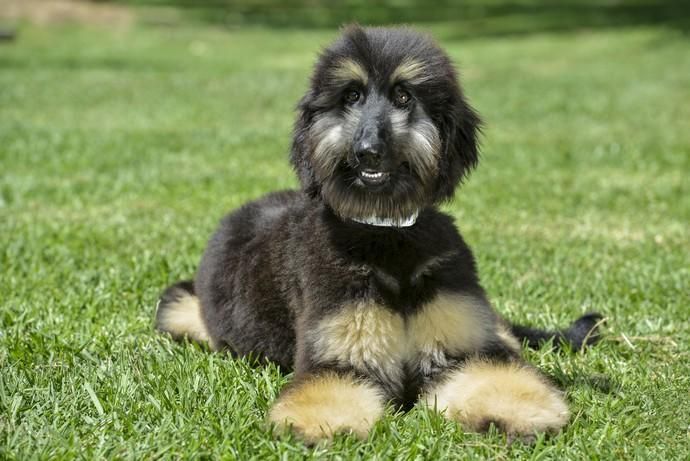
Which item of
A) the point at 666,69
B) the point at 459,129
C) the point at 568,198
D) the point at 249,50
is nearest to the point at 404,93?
A: the point at 459,129

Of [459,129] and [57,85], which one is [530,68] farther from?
[459,129]

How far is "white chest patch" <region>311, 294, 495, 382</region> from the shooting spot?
4184 mm

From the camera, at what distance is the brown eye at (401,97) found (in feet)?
13.6

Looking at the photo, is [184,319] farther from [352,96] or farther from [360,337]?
[352,96]

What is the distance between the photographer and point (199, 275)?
5656 mm

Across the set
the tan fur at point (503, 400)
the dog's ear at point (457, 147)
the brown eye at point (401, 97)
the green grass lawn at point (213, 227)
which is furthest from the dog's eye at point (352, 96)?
the tan fur at point (503, 400)

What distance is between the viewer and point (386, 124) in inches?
159

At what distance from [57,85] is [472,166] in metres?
14.6

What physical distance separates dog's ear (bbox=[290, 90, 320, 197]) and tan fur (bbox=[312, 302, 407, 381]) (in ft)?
1.97

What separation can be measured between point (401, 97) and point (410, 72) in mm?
116

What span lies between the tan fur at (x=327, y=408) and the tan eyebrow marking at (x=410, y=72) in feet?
4.30

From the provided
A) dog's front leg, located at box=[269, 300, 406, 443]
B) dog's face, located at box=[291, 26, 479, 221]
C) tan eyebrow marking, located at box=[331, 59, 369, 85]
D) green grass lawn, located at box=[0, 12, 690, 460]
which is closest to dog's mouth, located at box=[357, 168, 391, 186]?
dog's face, located at box=[291, 26, 479, 221]

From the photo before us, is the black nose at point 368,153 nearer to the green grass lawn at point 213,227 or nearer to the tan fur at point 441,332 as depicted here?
the tan fur at point 441,332

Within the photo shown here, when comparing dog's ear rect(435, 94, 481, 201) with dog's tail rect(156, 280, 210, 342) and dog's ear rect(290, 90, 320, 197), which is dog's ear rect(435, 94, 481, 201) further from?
dog's tail rect(156, 280, 210, 342)
